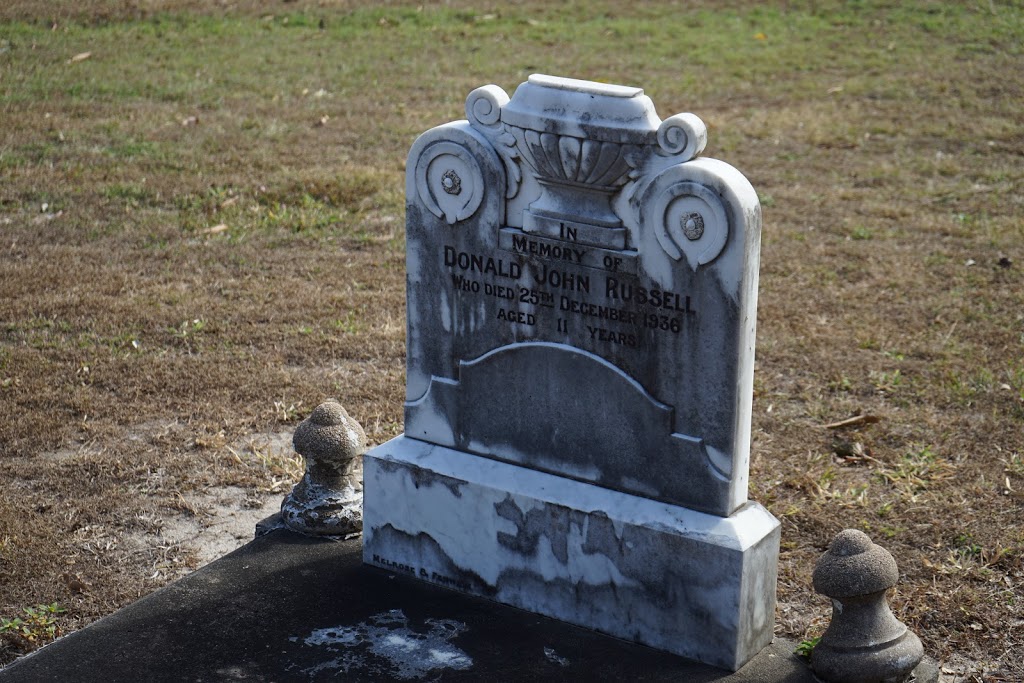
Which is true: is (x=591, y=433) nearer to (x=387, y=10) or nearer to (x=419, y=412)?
(x=419, y=412)

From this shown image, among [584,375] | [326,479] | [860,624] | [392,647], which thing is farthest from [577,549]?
[326,479]

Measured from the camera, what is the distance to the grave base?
3969mm

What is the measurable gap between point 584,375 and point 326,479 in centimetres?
124

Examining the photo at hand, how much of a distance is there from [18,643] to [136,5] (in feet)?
40.2

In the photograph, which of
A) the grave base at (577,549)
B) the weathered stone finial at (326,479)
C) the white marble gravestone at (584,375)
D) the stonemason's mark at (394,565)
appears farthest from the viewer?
the weathered stone finial at (326,479)

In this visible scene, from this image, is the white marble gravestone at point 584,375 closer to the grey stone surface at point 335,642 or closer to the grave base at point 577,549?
the grave base at point 577,549

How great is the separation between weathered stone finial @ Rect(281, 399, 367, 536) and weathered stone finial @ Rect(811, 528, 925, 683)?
71.9 inches

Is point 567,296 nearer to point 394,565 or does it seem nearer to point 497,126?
point 497,126

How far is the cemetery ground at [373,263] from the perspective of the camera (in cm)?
518

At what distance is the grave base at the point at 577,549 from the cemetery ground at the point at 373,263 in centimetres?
67

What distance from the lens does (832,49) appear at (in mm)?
14250

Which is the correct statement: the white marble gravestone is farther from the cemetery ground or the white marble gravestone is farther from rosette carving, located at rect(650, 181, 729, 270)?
the cemetery ground

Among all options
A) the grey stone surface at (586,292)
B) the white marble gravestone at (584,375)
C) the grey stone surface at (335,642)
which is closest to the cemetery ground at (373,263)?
the grey stone surface at (335,642)

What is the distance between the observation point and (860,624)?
3861 mm
